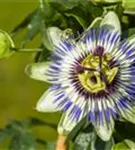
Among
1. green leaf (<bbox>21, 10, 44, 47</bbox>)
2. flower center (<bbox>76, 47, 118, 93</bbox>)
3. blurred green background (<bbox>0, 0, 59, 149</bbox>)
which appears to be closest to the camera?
flower center (<bbox>76, 47, 118, 93</bbox>)

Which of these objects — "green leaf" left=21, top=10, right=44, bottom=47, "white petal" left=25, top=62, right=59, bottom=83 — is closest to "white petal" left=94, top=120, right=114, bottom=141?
"white petal" left=25, top=62, right=59, bottom=83

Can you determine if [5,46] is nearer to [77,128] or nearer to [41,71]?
[41,71]

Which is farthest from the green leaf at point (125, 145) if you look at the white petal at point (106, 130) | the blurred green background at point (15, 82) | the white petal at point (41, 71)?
the blurred green background at point (15, 82)

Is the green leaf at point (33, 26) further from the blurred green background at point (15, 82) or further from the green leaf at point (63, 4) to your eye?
the blurred green background at point (15, 82)

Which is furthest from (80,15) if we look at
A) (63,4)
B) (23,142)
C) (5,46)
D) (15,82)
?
(15,82)

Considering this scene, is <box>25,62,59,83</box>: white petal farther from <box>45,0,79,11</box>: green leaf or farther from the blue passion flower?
<box>45,0,79,11</box>: green leaf
